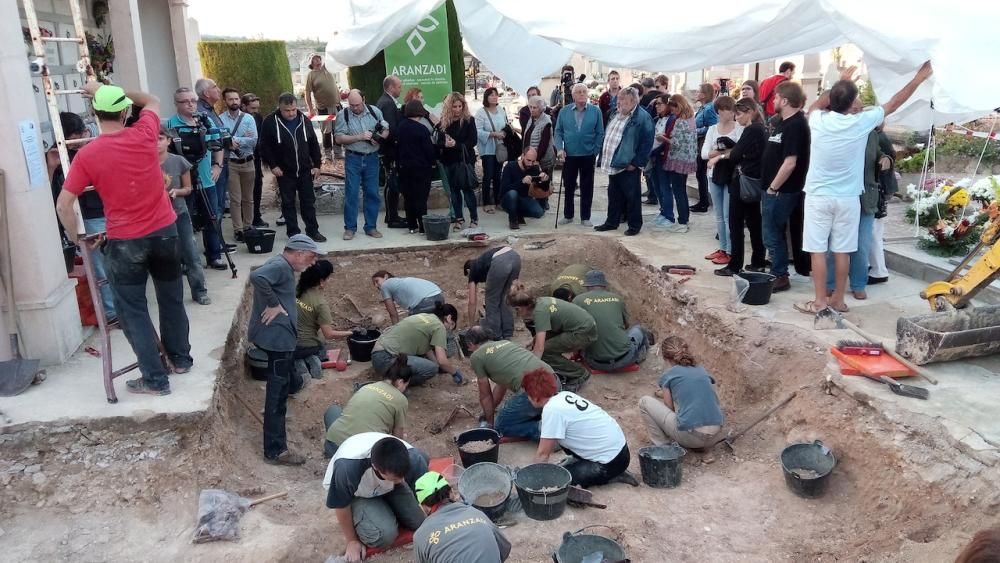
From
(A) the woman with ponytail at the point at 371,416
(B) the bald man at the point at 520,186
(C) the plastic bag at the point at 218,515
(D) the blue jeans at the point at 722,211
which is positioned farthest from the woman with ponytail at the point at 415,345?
(D) the blue jeans at the point at 722,211

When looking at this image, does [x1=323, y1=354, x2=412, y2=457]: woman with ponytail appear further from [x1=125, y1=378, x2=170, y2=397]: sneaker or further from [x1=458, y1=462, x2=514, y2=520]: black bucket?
[x1=125, y1=378, x2=170, y2=397]: sneaker

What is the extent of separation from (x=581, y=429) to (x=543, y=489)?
1.79 ft

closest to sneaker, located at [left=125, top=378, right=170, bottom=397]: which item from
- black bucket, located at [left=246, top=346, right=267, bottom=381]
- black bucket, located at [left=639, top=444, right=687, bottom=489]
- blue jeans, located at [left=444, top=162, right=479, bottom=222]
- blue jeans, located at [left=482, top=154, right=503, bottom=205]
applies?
black bucket, located at [left=246, top=346, right=267, bottom=381]

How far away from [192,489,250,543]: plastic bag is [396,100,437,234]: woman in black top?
18.4ft

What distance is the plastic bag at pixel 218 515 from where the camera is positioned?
4.40 metres

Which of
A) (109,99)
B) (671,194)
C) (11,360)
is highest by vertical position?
(109,99)

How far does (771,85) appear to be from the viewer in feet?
38.1

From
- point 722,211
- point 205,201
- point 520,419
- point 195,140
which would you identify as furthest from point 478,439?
point 195,140

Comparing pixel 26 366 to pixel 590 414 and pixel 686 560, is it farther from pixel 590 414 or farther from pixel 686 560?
pixel 686 560

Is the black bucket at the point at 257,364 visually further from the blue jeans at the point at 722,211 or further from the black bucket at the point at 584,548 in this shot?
the blue jeans at the point at 722,211

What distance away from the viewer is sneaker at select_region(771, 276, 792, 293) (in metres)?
7.33

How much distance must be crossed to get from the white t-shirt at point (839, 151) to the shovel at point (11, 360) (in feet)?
20.6

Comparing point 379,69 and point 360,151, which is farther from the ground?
point 379,69

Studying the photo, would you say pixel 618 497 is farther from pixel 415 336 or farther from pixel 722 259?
pixel 722 259
